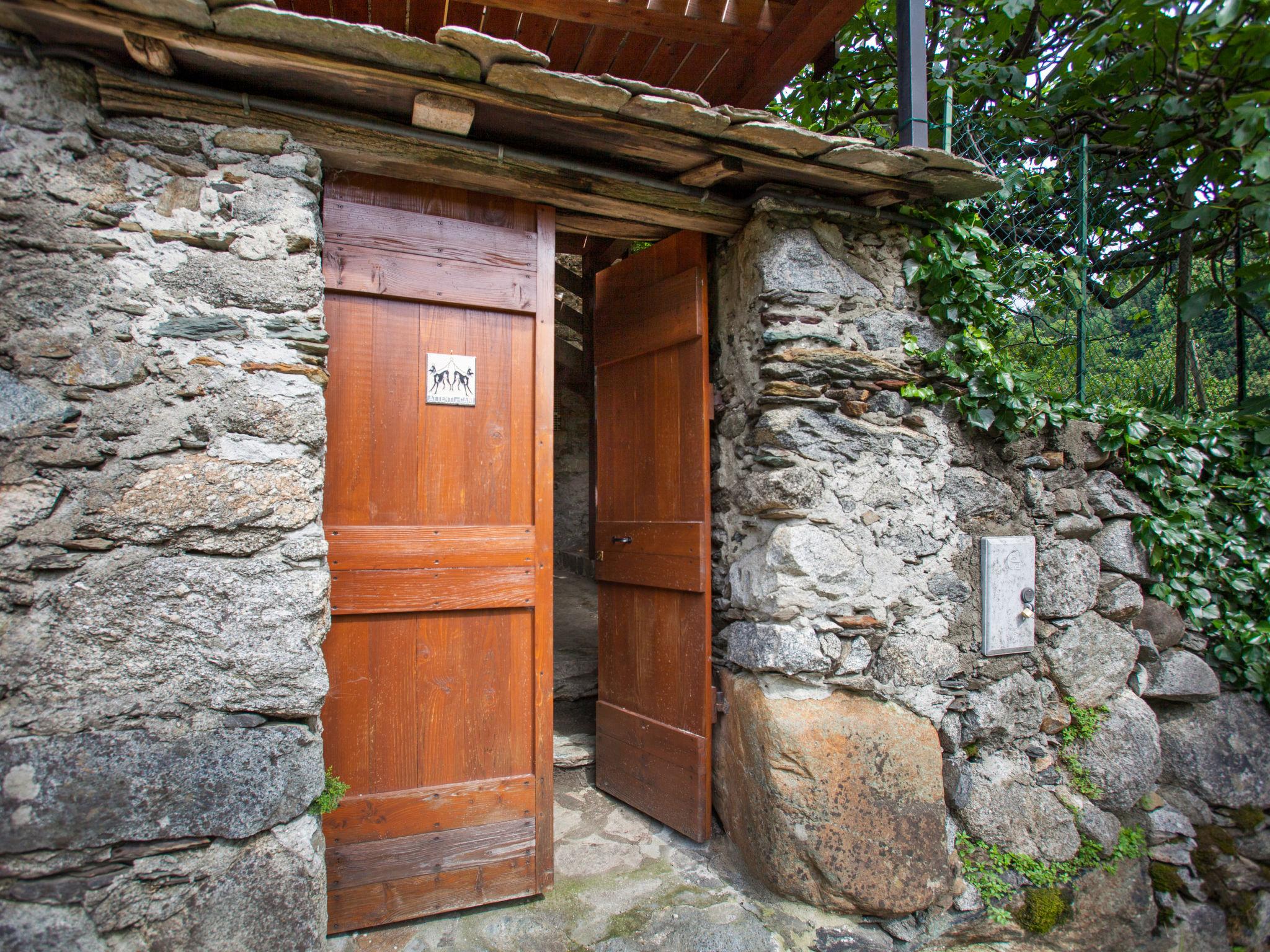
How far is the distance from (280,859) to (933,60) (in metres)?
5.32

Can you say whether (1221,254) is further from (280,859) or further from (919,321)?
(280,859)

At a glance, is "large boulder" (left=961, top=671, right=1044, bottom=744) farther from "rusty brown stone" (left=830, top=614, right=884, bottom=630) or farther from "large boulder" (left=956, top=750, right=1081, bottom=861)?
"rusty brown stone" (left=830, top=614, right=884, bottom=630)

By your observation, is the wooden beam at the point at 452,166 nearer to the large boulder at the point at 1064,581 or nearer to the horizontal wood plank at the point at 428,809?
the large boulder at the point at 1064,581

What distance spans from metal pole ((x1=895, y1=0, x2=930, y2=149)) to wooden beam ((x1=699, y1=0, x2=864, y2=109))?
0.25 metres

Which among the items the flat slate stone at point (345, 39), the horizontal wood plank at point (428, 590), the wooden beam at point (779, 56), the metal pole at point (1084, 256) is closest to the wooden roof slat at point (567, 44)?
the wooden beam at point (779, 56)

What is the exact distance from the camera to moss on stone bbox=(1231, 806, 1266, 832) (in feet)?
10.1

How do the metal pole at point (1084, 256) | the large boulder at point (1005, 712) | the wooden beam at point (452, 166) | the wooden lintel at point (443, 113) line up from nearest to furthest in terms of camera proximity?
1. the wooden beam at point (452, 166)
2. the wooden lintel at point (443, 113)
3. the large boulder at point (1005, 712)
4. the metal pole at point (1084, 256)

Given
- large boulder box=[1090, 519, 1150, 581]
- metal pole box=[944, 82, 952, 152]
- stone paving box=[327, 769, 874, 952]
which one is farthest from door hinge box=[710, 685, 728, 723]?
metal pole box=[944, 82, 952, 152]

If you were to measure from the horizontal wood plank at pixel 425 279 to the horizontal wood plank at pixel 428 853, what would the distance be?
1900 millimetres

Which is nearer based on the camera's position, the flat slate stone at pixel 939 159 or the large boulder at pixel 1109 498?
the flat slate stone at pixel 939 159

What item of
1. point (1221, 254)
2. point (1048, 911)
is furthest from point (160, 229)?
point (1221, 254)

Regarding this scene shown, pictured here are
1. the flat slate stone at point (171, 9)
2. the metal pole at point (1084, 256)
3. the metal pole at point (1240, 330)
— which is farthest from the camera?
the metal pole at point (1240, 330)

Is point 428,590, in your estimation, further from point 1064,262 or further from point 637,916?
point 1064,262

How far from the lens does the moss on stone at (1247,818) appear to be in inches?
121
